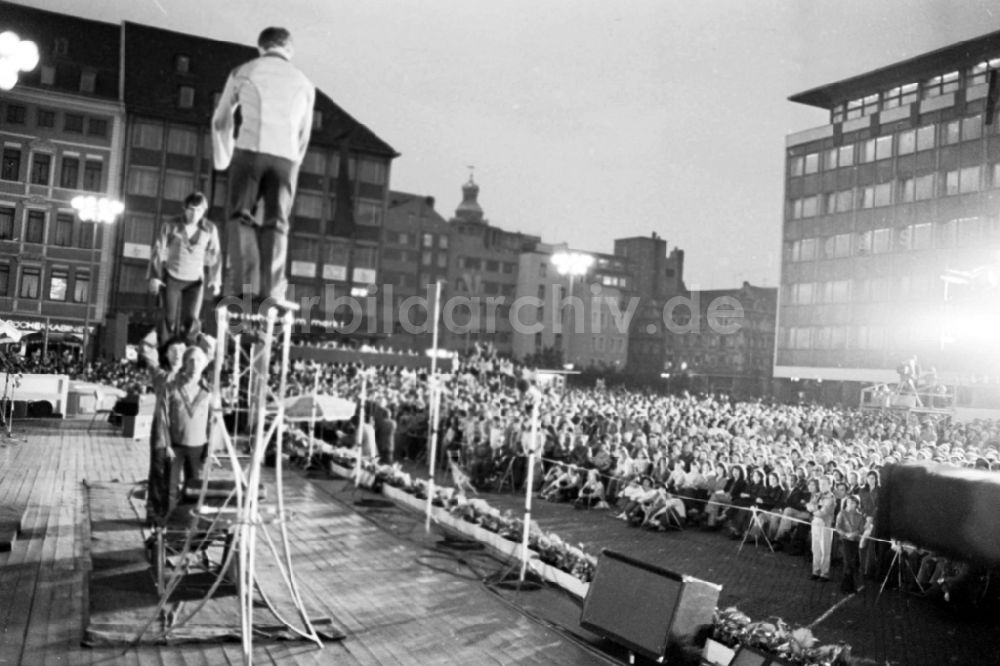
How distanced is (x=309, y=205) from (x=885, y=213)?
26.8 metres

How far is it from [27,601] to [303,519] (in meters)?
4.80

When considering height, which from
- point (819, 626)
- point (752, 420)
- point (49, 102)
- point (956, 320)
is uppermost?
point (49, 102)

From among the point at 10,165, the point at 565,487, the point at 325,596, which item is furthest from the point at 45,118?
the point at 325,596

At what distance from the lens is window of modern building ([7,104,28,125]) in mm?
20281

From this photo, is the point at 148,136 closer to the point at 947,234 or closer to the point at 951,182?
the point at 951,182

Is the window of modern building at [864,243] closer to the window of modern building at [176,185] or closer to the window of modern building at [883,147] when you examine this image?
the window of modern building at [883,147]

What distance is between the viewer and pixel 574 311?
56531mm

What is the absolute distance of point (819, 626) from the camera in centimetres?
797

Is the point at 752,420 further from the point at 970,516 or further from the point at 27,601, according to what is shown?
the point at 27,601

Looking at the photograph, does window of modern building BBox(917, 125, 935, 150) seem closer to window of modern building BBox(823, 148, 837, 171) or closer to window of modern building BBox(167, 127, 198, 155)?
window of modern building BBox(823, 148, 837, 171)

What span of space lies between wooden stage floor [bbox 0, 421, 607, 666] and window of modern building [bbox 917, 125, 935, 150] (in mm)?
29991

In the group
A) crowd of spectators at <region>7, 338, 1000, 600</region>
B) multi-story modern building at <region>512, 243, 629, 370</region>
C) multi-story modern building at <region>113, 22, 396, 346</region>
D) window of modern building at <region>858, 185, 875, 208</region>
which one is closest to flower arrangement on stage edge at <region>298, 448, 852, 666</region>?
crowd of spectators at <region>7, 338, 1000, 600</region>

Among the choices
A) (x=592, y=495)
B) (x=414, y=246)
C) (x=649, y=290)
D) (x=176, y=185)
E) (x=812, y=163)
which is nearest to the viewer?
(x=592, y=495)

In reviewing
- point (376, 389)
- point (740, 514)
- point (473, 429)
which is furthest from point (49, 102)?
point (740, 514)
